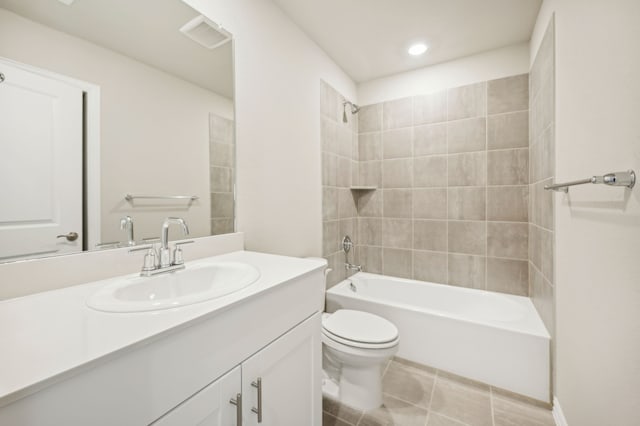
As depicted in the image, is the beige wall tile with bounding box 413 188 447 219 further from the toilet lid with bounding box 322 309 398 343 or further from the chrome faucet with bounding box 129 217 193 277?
the chrome faucet with bounding box 129 217 193 277

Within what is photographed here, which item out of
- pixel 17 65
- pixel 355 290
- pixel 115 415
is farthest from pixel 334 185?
pixel 115 415

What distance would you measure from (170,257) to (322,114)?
5.51ft

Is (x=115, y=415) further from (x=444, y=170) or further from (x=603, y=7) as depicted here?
(x=444, y=170)

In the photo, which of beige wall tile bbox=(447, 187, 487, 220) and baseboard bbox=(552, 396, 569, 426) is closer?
baseboard bbox=(552, 396, 569, 426)

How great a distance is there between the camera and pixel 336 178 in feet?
7.95

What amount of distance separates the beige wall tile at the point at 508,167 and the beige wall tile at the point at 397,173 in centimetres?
66

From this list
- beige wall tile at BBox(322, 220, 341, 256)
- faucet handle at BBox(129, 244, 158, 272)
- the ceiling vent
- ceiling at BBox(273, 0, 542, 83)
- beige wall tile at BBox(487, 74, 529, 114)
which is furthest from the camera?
beige wall tile at BBox(322, 220, 341, 256)

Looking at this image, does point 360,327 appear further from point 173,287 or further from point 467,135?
point 467,135

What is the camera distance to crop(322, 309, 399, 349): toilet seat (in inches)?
56.2

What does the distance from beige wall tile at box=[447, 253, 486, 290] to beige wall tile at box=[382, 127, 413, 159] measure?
3.49 ft

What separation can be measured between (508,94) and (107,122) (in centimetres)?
268

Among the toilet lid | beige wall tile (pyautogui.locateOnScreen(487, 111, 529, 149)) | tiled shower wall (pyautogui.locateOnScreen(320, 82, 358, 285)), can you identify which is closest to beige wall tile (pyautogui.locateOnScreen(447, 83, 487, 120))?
beige wall tile (pyautogui.locateOnScreen(487, 111, 529, 149))

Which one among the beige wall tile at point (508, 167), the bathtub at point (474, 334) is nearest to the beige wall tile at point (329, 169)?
the bathtub at point (474, 334)

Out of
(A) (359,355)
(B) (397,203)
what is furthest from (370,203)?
(A) (359,355)
